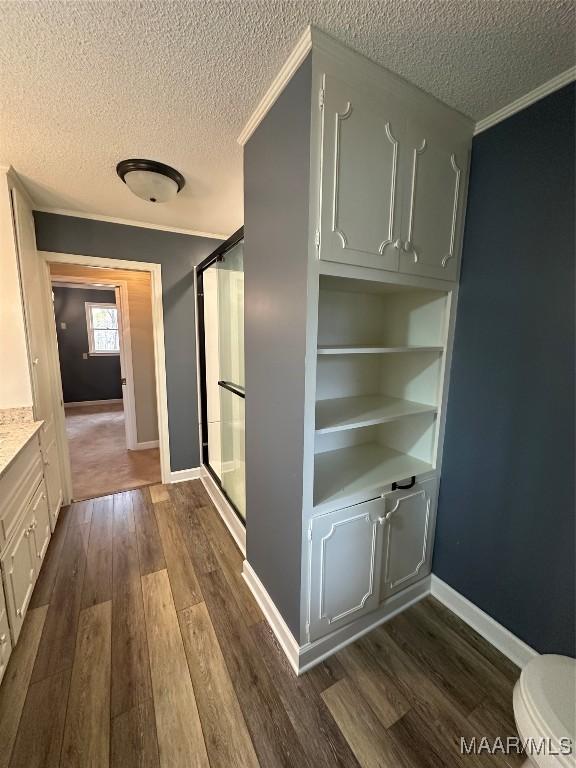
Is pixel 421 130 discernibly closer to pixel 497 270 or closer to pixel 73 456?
pixel 497 270

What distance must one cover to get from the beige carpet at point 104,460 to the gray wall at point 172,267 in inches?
24.9

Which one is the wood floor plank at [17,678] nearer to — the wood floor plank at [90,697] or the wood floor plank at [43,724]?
the wood floor plank at [43,724]

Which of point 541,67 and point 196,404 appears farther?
point 196,404

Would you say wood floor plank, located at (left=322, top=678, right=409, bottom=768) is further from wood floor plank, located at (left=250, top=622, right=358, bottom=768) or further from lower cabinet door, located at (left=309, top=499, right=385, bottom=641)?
lower cabinet door, located at (left=309, top=499, right=385, bottom=641)

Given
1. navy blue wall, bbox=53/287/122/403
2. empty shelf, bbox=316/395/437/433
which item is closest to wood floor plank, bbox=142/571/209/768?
empty shelf, bbox=316/395/437/433

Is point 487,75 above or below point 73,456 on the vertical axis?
above

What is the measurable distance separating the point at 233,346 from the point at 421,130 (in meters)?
1.63

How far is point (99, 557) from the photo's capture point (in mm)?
2078

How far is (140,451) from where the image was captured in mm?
4070

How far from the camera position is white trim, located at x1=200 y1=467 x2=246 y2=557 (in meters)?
2.14

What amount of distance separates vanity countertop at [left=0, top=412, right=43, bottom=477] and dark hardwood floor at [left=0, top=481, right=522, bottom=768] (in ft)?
2.96

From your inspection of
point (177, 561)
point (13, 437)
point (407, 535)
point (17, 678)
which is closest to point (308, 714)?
point (407, 535)

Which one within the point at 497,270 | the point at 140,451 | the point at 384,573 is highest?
the point at 497,270

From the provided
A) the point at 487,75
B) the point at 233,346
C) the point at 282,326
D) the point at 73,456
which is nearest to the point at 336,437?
the point at 282,326
